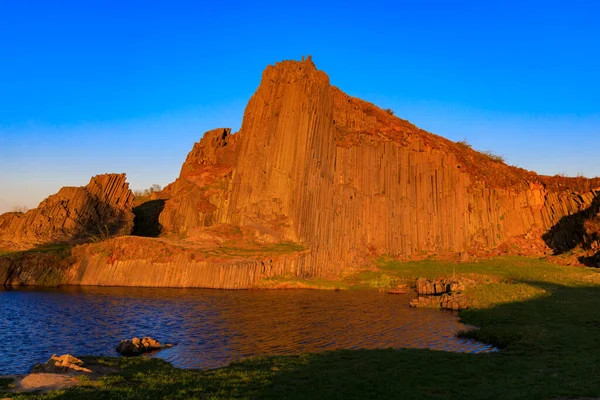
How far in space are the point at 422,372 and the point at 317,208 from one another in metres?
39.5

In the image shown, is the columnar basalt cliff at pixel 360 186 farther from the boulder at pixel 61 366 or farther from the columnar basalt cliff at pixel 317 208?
the boulder at pixel 61 366

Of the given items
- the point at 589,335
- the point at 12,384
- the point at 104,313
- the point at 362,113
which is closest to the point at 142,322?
the point at 104,313

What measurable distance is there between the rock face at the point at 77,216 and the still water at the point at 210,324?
15.0 metres

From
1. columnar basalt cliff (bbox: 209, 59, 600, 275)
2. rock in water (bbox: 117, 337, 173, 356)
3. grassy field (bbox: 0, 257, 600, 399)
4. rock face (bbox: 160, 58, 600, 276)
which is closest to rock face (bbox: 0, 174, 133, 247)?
rock face (bbox: 160, 58, 600, 276)

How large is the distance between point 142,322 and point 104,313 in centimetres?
422

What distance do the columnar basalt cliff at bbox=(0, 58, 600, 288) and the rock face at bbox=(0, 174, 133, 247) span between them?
19 centimetres

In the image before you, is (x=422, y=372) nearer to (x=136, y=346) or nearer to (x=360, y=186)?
(x=136, y=346)

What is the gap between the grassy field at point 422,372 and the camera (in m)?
13.6

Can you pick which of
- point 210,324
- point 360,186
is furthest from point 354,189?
point 210,324

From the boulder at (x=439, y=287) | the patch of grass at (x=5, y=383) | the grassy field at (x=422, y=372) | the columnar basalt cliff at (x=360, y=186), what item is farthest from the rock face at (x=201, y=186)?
the patch of grass at (x=5, y=383)

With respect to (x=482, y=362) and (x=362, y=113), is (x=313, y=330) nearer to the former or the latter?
(x=482, y=362)

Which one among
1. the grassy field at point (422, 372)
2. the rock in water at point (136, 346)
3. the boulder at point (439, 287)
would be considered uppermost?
the boulder at point (439, 287)

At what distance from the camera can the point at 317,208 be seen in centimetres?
5572

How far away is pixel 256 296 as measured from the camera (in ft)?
132
